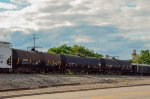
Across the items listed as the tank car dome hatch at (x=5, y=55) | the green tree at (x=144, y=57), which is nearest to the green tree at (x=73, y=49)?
the green tree at (x=144, y=57)

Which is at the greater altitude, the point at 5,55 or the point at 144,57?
the point at 144,57

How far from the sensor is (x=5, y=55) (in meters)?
39.1

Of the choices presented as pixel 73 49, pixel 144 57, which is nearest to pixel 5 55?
pixel 73 49

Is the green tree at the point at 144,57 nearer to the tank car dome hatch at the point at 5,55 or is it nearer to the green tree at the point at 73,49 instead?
the green tree at the point at 73,49

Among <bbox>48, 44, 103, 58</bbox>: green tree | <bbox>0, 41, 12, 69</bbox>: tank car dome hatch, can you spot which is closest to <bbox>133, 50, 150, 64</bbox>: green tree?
<bbox>48, 44, 103, 58</bbox>: green tree

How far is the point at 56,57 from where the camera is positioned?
160 ft

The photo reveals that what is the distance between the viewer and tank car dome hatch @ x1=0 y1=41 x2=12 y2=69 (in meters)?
38.6

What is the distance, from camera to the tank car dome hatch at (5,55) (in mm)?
38594

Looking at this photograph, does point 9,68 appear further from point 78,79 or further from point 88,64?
point 88,64

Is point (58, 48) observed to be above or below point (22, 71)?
above

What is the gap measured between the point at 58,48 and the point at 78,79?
87.9m

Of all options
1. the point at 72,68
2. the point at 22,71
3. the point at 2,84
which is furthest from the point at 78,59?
the point at 2,84

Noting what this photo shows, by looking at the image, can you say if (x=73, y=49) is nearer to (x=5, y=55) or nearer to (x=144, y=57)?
(x=144, y=57)

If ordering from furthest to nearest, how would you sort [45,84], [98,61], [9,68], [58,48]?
[58,48]
[98,61]
[9,68]
[45,84]
